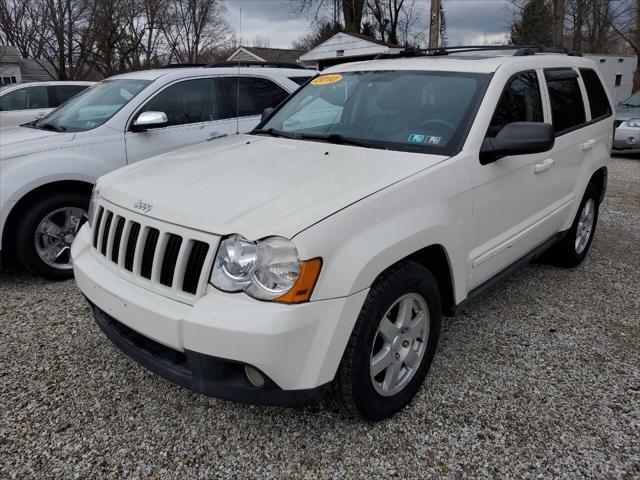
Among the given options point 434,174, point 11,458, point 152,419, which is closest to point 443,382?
point 434,174

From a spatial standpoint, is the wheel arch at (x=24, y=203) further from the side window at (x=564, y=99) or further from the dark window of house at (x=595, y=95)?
the dark window of house at (x=595, y=95)

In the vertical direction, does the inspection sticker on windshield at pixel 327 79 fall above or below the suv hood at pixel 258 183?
above

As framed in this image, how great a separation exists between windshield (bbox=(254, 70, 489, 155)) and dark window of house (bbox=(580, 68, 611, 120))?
181 centimetres

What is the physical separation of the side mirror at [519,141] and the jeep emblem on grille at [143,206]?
69.4 inches

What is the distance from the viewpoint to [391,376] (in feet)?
8.34

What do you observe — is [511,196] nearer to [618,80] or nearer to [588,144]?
[588,144]

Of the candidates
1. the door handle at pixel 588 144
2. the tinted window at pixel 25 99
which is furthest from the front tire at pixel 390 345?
the tinted window at pixel 25 99

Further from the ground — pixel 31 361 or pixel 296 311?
pixel 296 311

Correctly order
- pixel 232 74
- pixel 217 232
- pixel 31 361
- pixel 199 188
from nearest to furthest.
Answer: pixel 217 232
pixel 199 188
pixel 31 361
pixel 232 74

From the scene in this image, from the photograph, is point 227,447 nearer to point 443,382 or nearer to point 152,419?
point 152,419

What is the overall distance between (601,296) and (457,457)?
2466 mm

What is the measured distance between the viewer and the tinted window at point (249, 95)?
5469 mm

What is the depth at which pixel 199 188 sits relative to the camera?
253cm

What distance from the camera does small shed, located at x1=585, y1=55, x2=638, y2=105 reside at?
19.4 metres
